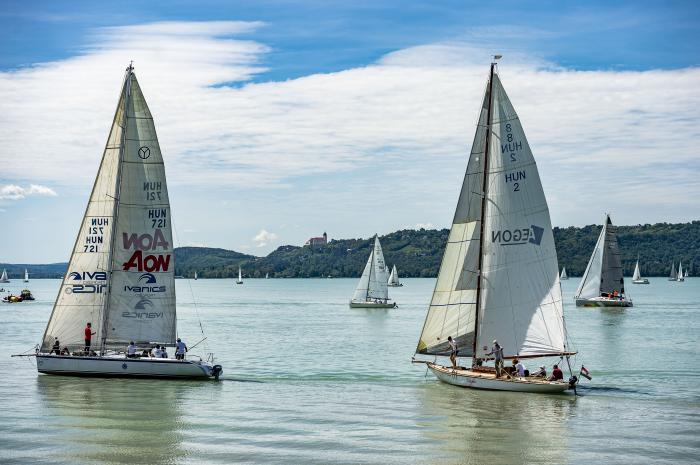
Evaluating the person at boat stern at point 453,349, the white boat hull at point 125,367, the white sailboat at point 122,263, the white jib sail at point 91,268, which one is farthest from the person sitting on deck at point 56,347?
the person at boat stern at point 453,349

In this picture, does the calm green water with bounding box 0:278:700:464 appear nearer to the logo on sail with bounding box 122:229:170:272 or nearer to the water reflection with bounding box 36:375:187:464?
the water reflection with bounding box 36:375:187:464

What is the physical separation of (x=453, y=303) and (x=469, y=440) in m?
11.0

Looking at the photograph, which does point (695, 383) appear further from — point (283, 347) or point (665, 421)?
point (283, 347)

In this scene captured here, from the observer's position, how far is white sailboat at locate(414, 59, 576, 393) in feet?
117

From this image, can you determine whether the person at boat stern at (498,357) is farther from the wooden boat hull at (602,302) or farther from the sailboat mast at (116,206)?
the wooden boat hull at (602,302)

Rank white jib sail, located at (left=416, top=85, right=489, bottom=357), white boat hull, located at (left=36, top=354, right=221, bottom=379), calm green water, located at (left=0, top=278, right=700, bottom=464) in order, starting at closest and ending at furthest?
calm green water, located at (left=0, top=278, right=700, bottom=464) < white jib sail, located at (left=416, top=85, right=489, bottom=357) < white boat hull, located at (left=36, top=354, right=221, bottom=379)

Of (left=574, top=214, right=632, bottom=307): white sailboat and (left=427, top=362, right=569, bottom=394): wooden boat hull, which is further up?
(left=574, top=214, right=632, bottom=307): white sailboat

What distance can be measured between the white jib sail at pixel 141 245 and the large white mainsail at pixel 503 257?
1194 cm

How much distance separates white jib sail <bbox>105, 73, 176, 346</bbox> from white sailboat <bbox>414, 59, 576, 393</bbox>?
38.2ft

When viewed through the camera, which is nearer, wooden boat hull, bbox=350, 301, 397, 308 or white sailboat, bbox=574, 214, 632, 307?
white sailboat, bbox=574, 214, 632, 307

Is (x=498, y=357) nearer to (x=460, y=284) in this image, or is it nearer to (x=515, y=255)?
(x=460, y=284)

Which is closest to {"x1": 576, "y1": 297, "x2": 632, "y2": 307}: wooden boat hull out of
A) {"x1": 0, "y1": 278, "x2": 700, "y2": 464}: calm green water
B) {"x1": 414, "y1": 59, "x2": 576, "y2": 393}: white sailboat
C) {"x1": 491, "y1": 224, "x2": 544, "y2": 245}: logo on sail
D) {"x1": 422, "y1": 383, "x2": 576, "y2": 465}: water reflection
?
{"x1": 0, "y1": 278, "x2": 700, "y2": 464}: calm green water

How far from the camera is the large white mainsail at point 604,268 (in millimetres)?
94812

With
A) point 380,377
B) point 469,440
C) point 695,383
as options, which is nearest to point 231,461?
point 469,440
